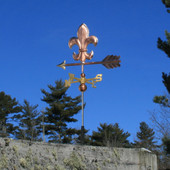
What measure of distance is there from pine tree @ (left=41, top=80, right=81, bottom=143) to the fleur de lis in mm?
21537

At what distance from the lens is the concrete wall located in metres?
3.31

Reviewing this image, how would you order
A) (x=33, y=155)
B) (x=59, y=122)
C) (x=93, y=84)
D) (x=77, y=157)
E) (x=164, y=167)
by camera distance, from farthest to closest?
(x=59, y=122)
(x=164, y=167)
(x=93, y=84)
(x=77, y=157)
(x=33, y=155)

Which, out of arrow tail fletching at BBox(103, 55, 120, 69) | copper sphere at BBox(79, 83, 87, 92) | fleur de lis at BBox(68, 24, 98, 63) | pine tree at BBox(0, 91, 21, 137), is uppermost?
pine tree at BBox(0, 91, 21, 137)

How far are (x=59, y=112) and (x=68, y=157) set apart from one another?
81.4 feet

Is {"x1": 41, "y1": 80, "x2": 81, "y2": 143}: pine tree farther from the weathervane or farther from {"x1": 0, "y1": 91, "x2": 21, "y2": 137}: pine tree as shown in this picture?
the weathervane

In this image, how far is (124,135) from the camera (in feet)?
104

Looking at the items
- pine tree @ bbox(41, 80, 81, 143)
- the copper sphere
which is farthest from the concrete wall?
pine tree @ bbox(41, 80, 81, 143)

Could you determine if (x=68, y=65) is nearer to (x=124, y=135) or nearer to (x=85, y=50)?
(x=85, y=50)

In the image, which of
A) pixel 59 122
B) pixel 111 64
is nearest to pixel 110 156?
pixel 111 64

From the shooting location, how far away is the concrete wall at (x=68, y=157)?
3311 mm

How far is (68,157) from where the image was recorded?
3756 millimetres

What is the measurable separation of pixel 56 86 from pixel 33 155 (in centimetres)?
2711

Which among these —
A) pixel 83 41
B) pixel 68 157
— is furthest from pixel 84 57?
pixel 68 157

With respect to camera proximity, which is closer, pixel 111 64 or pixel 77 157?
pixel 77 157
